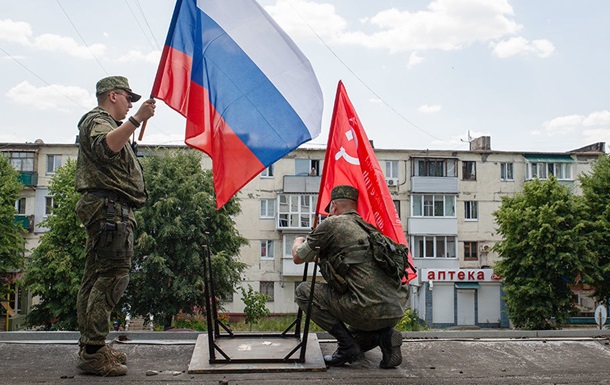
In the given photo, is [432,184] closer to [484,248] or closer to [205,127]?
[484,248]

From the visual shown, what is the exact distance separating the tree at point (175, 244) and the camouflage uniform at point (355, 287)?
75.4 feet

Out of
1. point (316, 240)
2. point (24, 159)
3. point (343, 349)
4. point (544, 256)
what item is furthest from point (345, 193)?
point (24, 159)

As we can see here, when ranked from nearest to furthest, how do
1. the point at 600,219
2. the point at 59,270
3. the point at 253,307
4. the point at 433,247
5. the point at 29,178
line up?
the point at 59,270, the point at 600,219, the point at 253,307, the point at 29,178, the point at 433,247

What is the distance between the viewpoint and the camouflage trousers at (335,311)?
4961mm

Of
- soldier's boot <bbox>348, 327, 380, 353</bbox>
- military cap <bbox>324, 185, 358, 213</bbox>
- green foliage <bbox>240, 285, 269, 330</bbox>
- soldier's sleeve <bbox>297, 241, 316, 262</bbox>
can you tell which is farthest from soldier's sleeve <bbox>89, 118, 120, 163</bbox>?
green foliage <bbox>240, 285, 269, 330</bbox>

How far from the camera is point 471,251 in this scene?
4453 centimetres

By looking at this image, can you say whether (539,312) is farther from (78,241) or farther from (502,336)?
(502,336)

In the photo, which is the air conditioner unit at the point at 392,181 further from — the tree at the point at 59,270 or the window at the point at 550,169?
the tree at the point at 59,270

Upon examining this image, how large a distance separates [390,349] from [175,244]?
24.8 m

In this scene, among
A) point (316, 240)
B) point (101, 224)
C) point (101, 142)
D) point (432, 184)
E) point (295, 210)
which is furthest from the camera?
point (432, 184)

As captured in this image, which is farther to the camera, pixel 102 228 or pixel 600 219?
pixel 600 219

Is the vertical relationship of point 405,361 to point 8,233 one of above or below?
below

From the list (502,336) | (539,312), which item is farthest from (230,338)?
(539,312)

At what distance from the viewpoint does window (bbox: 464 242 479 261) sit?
146 feet
